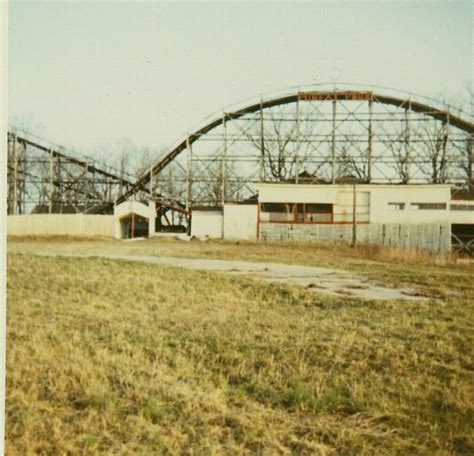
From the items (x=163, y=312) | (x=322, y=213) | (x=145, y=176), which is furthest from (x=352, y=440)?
(x=145, y=176)

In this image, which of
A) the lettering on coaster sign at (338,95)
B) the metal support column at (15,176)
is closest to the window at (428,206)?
the lettering on coaster sign at (338,95)

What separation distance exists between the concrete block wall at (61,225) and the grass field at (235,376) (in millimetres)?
28685

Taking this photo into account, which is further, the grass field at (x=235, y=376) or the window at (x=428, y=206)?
the window at (x=428, y=206)

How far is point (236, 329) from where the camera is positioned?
21.0ft

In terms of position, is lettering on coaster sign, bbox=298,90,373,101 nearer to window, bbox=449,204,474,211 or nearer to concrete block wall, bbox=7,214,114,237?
window, bbox=449,204,474,211

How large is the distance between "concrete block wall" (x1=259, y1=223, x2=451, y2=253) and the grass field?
65.5 ft

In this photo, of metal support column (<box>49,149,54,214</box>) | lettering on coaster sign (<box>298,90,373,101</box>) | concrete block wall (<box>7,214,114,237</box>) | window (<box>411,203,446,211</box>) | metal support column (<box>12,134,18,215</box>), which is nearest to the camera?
window (<box>411,203,446,211</box>)

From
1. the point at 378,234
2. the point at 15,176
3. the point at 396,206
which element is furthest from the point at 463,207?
the point at 15,176

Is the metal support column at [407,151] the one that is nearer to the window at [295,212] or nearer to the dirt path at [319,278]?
the window at [295,212]

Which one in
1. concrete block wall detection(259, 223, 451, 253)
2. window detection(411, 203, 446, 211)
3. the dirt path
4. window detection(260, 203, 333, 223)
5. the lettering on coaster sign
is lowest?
the dirt path

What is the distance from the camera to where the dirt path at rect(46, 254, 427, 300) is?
9.75 meters

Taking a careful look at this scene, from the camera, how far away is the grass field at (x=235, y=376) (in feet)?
11.3

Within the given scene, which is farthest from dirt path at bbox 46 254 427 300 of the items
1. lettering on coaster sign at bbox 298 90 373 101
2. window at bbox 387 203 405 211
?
lettering on coaster sign at bbox 298 90 373 101

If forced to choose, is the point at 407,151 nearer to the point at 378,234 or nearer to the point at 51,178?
the point at 378,234
